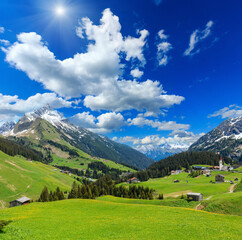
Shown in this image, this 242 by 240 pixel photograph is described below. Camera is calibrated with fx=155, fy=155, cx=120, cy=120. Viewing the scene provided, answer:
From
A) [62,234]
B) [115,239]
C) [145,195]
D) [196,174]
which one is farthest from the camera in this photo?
[196,174]

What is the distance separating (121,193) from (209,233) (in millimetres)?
87641

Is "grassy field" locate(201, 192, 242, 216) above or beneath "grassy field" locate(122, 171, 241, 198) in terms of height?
above

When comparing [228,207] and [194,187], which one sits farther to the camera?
[194,187]

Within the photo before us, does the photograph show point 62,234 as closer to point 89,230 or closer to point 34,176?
point 89,230

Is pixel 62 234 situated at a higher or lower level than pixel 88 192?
higher

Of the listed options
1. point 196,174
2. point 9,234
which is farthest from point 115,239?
point 196,174

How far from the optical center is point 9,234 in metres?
22.0

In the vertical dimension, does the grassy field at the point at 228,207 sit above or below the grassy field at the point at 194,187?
above

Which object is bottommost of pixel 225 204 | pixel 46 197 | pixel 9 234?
pixel 46 197

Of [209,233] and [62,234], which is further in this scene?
[62,234]

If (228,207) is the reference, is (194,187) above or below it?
below

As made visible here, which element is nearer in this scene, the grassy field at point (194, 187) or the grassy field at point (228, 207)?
the grassy field at point (228, 207)

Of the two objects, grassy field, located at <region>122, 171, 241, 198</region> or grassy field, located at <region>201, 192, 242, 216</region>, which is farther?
grassy field, located at <region>122, 171, 241, 198</region>

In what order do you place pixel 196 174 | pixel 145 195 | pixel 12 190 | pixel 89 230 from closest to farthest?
pixel 89 230, pixel 145 195, pixel 12 190, pixel 196 174
